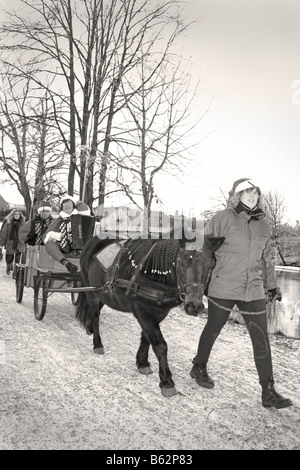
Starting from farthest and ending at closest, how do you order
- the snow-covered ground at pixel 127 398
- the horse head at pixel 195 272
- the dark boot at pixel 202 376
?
the dark boot at pixel 202 376 < the horse head at pixel 195 272 < the snow-covered ground at pixel 127 398

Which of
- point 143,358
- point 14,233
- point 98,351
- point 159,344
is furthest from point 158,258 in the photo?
point 14,233

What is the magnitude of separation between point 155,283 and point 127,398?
1080 mm

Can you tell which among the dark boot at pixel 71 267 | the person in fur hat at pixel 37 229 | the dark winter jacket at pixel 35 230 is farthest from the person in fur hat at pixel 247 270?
the dark winter jacket at pixel 35 230

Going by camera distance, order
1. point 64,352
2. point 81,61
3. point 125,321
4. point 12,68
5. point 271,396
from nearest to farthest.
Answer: point 271,396, point 64,352, point 125,321, point 81,61, point 12,68

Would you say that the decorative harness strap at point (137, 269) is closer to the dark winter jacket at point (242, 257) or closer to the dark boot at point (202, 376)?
the dark winter jacket at point (242, 257)

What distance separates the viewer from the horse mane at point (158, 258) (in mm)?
4016

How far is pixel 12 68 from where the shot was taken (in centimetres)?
1170

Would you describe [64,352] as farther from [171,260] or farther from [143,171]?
[143,171]

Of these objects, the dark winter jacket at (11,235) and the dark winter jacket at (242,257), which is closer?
the dark winter jacket at (242,257)

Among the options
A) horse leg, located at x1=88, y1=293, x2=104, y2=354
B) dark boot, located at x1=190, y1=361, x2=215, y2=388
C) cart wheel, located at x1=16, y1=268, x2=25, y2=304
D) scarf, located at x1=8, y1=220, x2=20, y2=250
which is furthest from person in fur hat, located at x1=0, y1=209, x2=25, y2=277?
dark boot, located at x1=190, y1=361, x2=215, y2=388

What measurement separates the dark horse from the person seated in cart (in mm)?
1777

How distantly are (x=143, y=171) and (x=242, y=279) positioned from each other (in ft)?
17.3
